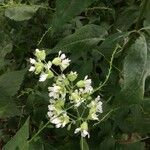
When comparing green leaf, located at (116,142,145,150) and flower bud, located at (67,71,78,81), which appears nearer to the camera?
flower bud, located at (67,71,78,81)

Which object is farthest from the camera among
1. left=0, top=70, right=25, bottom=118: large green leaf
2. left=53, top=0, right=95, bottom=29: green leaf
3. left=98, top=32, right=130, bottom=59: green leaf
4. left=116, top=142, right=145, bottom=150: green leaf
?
left=116, top=142, right=145, bottom=150: green leaf

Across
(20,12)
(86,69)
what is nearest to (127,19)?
(86,69)

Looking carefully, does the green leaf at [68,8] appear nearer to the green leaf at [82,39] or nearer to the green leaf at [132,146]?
the green leaf at [82,39]

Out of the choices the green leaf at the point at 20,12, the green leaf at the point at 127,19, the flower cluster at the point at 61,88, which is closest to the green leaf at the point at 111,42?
the flower cluster at the point at 61,88

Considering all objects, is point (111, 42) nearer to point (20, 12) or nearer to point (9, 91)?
point (9, 91)

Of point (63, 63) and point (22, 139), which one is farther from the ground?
point (63, 63)

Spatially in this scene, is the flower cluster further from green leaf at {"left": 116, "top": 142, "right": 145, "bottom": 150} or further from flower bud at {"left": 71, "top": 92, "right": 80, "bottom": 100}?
green leaf at {"left": 116, "top": 142, "right": 145, "bottom": 150}

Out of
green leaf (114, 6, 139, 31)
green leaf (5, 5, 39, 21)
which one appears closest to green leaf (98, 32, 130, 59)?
green leaf (114, 6, 139, 31)
